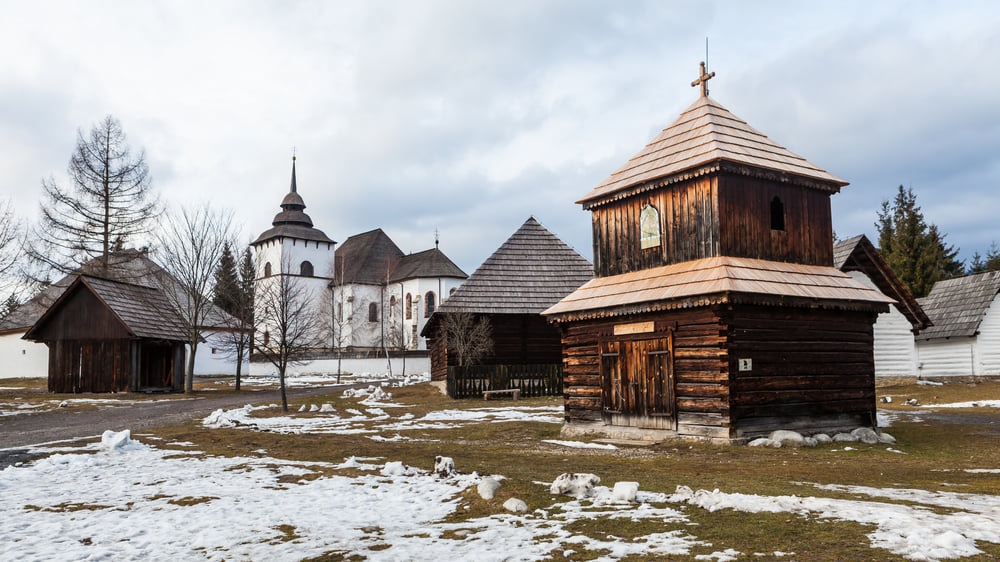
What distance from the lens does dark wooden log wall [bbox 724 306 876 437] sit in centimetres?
1482

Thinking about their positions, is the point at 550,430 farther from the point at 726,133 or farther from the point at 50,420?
the point at 50,420

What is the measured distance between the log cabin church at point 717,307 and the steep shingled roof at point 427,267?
5357 cm

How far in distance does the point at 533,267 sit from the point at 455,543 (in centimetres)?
2642

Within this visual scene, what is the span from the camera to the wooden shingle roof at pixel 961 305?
1339 inches

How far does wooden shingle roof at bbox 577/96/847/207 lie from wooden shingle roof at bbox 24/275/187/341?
80.7ft

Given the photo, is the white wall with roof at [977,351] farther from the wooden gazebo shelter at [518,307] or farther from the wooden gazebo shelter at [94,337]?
the wooden gazebo shelter at [94,337]

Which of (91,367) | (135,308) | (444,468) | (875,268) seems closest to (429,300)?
(135,308)

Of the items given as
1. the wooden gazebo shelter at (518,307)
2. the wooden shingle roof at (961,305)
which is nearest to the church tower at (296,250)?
the wooden gazebo shelter at (518,307)

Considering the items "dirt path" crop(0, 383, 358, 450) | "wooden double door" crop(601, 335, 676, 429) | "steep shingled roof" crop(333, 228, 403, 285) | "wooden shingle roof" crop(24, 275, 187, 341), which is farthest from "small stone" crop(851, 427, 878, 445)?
"steep shingled roof" crop(333, 228, 403, 285)

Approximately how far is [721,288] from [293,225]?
220 feet

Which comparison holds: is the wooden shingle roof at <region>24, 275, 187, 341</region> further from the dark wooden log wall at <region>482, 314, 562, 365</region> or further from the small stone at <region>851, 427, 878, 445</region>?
the small stone at <region>851, 427, 878, 445</region>

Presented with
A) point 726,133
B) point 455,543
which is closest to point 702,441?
point 726,133

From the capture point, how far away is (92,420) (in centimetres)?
2072

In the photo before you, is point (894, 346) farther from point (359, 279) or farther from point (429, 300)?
point (359, 279)
